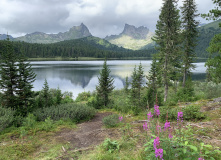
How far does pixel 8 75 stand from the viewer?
915 centimetres

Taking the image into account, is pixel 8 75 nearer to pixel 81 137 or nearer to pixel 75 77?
pixel 81 137

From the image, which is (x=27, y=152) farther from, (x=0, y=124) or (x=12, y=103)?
(x=12, y=103)

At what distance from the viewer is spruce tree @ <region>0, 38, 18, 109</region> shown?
897 centimetres

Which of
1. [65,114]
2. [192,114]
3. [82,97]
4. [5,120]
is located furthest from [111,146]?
[82,97]

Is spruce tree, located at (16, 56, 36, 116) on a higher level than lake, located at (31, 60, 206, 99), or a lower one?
higher

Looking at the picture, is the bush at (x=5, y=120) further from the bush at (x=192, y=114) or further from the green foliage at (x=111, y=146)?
the bush at (x=192, y=114)

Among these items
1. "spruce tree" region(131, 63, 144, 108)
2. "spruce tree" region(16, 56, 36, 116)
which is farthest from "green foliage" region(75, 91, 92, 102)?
"spruce tree" region(16, 56, 36, 116)

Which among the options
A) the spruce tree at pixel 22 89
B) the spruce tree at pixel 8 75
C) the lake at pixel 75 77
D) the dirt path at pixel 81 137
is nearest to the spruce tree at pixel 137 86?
the dirt path at pixel 81 137

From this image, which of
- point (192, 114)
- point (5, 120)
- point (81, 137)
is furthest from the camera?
point (192, 114)

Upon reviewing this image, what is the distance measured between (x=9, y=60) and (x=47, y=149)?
23.5 ft

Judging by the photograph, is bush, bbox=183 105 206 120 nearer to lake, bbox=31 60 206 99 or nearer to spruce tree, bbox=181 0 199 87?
lake, bbox=31 60 206 99

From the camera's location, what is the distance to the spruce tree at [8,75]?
29.4 ft

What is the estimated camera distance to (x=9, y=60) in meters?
9.08

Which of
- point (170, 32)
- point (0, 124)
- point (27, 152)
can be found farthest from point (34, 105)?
point (170, 32)
